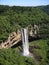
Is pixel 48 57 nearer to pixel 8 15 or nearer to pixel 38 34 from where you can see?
pixel 38 34

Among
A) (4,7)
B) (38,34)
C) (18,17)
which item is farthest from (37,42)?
(4,7)

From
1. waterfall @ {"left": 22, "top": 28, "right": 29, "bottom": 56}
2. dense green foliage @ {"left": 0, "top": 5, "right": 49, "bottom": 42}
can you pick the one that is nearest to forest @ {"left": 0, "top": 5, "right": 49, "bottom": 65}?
dense green foliage @ {"left": 0, "top": 5, "right": 49, "bottom": 42}

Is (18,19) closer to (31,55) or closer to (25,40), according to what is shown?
(25,40)

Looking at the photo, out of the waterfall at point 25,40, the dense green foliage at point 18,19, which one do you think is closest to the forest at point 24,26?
the dense green foliage at point 18,19

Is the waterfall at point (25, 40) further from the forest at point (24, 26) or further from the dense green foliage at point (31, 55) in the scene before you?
the forest at point (24, 26)

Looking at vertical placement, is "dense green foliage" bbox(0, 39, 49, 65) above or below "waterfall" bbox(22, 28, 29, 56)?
below

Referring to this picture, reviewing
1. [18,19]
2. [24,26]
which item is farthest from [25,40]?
[18,19]

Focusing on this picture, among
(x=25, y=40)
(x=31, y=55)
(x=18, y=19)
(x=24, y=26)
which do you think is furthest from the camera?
(x=18, y=19)

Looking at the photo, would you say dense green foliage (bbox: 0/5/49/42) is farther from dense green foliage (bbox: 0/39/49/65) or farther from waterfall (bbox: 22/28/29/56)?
dense green foliage (bbox: 0/39/49/65)
